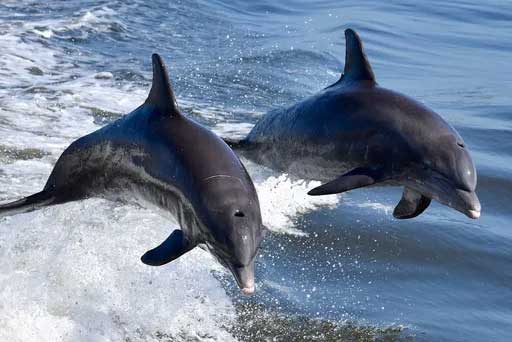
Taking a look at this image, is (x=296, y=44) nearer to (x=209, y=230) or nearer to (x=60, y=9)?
(x=60, y=9)

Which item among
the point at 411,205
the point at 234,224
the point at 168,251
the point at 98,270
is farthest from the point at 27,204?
the point at 411,205

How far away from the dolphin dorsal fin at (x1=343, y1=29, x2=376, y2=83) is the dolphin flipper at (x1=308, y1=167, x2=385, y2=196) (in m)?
0.79

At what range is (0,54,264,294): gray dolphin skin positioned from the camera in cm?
541

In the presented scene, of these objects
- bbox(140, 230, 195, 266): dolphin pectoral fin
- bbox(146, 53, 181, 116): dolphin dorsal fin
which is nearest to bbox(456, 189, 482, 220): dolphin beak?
bbox(140, 230, 195, 266): dolphin pectoral fin

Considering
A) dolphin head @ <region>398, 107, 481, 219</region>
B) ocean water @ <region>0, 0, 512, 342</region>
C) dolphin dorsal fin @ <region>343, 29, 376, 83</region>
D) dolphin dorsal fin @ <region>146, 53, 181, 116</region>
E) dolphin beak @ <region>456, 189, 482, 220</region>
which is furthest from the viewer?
ocean water @ <region>0, 0, 512, 342</region>

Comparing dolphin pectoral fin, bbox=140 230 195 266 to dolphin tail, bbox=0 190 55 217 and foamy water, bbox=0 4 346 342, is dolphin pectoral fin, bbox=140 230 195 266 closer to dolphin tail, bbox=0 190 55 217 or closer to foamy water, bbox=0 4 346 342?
foamy water, bbox=0 4 346 342

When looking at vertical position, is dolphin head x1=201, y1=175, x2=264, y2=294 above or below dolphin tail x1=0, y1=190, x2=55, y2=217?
above

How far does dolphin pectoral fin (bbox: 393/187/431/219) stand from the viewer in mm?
6609

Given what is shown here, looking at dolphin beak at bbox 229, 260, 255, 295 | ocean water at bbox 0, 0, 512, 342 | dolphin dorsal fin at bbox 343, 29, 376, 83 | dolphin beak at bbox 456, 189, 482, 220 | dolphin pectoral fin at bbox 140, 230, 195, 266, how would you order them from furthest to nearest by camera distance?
ocean water at bbox 0, 0, 512, 342
dolphin dorsal fin at bbox 343, 29, 376, 83
dolphin beak at bbox 456, 189, 482, 220
dolphin pectoral fin at bbox 140, 230, 195, 266
dolphin beak at bbox 229, 260, 255, 295

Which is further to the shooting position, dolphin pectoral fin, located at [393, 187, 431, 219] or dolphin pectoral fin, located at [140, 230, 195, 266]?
dolphin pectoral fin, located at [393, 187, 431, 219]

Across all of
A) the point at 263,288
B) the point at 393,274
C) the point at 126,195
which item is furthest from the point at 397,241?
the point at 126,195

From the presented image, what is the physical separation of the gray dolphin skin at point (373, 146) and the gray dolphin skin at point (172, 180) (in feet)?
2.39

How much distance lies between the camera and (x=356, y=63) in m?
6.96

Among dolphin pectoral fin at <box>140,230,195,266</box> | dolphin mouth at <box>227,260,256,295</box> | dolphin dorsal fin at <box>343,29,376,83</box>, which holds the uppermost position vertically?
dolphin dorsal fin at <box>343,29,376,83</box>
